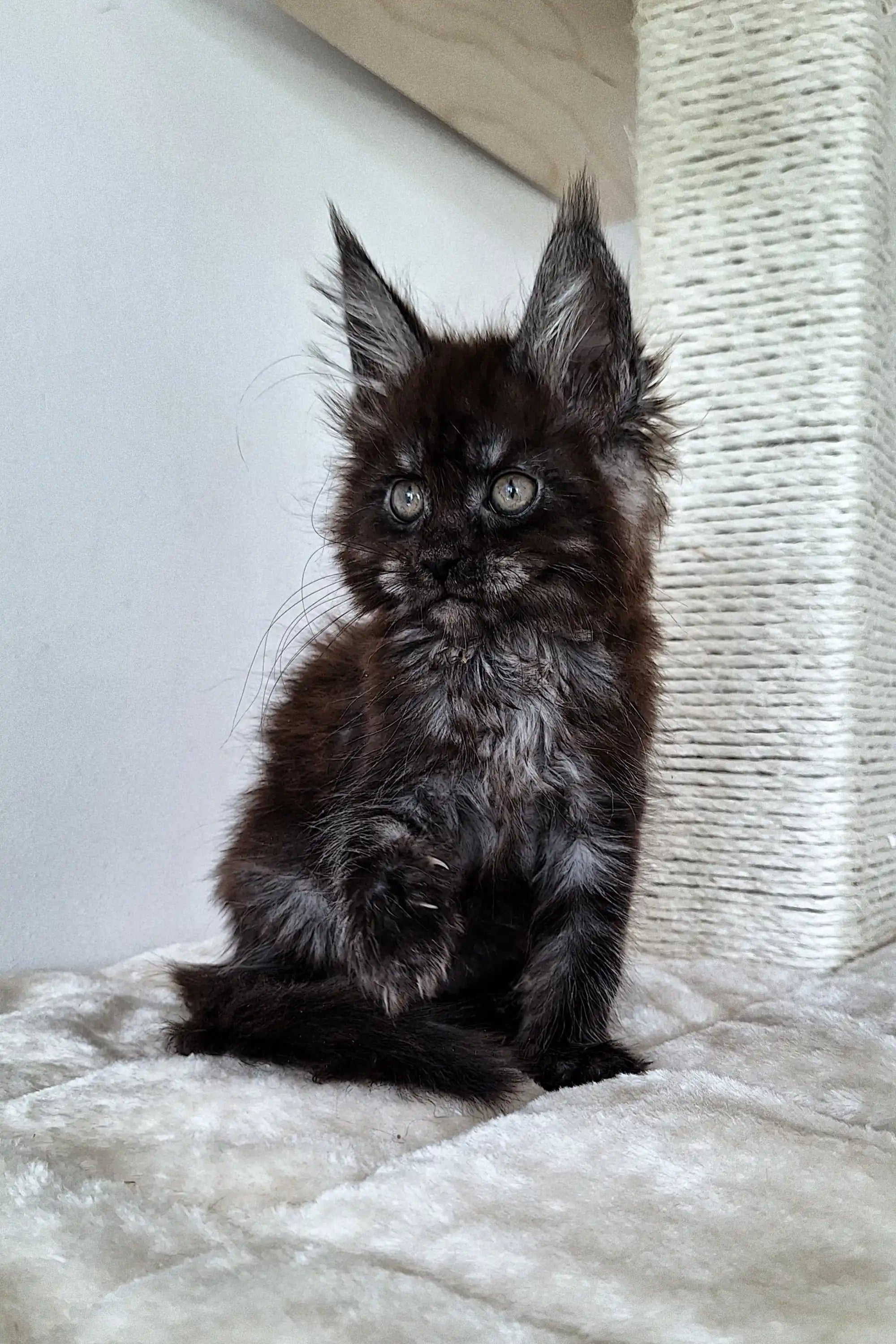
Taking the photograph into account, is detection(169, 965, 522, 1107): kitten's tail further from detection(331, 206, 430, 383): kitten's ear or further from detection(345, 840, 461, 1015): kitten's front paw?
detection(331, 206, 430, 383): kitten's ear

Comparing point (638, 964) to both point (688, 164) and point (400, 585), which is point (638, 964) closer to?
point (400, 585)

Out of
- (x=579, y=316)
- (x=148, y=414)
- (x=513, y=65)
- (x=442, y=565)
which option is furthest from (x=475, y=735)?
(x=513, y=65)

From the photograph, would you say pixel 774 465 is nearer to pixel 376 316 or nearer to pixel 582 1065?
pixel 376 316

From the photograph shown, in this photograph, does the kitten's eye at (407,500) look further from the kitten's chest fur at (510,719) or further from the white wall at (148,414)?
the white wall at (148,414)

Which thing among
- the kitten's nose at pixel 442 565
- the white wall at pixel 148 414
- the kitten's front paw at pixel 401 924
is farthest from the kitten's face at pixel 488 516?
the white wall at pixel 148 414

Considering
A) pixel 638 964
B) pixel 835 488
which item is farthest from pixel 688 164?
pixel 638 964

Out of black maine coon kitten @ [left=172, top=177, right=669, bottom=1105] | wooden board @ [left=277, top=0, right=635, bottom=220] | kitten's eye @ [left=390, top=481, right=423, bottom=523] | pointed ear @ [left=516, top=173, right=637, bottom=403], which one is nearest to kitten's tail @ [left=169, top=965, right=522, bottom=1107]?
black maine coon kitten @ [left=172, top=177, right=669, bottom=1105]
